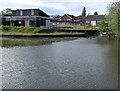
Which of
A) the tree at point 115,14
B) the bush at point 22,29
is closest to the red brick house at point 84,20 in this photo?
the bush at point 22,29

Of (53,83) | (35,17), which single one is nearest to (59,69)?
(53,83)

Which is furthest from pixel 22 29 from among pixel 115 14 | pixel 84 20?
pixel 84 20

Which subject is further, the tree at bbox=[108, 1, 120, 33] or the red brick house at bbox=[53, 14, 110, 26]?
the red brick house at bbox=[53, 14, 110, 26]

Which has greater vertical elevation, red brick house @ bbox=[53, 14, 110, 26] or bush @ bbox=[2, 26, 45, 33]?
red brick house @ bbox=[53, 14, 110, 26]

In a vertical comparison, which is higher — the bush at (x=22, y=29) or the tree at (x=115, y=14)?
the tree at (x=115, y=14)

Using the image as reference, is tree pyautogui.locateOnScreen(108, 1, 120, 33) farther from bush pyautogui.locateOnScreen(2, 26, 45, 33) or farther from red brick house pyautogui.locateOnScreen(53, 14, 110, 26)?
red brick house pyautogui.locateOnScreen(53, 14, 110, 26)

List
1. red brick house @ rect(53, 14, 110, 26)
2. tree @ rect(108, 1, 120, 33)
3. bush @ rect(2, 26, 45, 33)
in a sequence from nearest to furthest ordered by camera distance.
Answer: tree @ rect(108, 1, 120, 33)
bush @ rect(2, 26, 45, 33)
red brick house @ rect(53, 14, 110, 26)

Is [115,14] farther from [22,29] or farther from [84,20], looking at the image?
[84,20]

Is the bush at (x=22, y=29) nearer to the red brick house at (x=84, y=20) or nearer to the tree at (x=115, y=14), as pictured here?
the tree at (x=115, y=14)

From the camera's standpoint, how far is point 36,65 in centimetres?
1280

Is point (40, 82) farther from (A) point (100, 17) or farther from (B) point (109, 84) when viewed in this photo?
(A) point (100, 17)

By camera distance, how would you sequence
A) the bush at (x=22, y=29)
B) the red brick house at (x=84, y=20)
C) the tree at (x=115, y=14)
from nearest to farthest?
the tree at (x=115, y=14)
the bush at (x=22, y=29)
the red brick house at (x=84, y=20)

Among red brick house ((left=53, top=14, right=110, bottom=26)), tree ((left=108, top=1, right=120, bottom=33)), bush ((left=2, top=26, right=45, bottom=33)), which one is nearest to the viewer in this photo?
Answer: tree ((left=108, top=1, right=120, bottom=33))

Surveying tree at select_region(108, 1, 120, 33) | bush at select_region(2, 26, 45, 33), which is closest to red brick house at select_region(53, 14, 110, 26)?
bush at select_region(2, 26, 45, 33)
